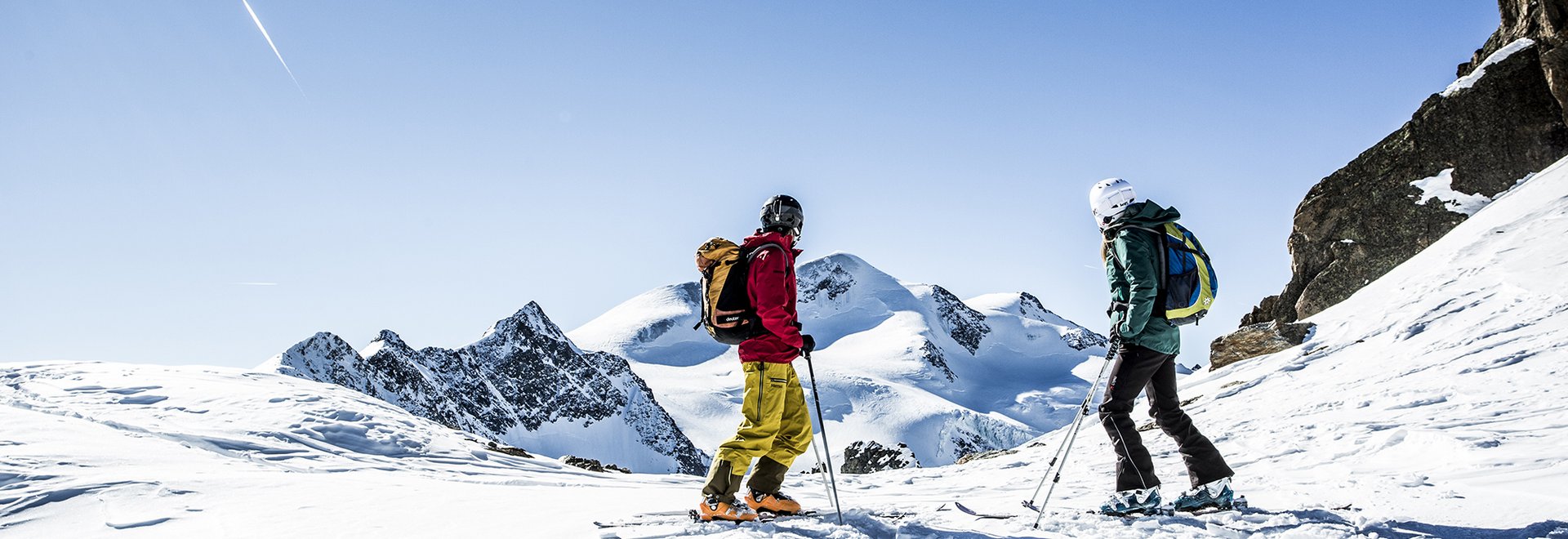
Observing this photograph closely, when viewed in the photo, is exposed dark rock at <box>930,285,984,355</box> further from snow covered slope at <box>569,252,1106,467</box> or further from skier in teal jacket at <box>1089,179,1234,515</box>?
skier in teal jacket at <box>1089,179,1234,515</box>

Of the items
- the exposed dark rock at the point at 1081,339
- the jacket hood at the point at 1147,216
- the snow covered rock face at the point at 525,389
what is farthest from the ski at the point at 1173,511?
the exposed dark rock at the point at 1081,339

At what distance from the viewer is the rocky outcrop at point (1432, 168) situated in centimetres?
1914

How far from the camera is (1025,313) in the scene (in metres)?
181

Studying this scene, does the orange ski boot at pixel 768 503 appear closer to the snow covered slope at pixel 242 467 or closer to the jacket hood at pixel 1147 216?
the snow covered slope at pixel 242 467

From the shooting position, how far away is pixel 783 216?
18.4 feet

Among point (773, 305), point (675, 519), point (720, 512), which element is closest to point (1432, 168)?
point (773, 305)

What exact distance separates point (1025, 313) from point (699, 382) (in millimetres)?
84095

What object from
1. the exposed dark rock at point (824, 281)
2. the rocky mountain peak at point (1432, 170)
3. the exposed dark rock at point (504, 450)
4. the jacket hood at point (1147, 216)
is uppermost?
the exposed dark rock at point (824, 281)

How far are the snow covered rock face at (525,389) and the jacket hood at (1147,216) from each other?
107081mm

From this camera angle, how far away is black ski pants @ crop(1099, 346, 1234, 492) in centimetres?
495

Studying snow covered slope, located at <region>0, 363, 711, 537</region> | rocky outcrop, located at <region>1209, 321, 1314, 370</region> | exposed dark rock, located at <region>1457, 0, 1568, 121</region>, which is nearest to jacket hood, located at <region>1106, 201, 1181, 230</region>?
snow covered slope, located at <region>0, 363, 711, 537</region>

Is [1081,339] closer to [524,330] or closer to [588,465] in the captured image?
[524,330]

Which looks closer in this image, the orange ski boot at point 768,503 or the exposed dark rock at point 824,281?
the orange ski boot at point 768,503

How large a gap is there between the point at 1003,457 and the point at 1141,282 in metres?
8.83
